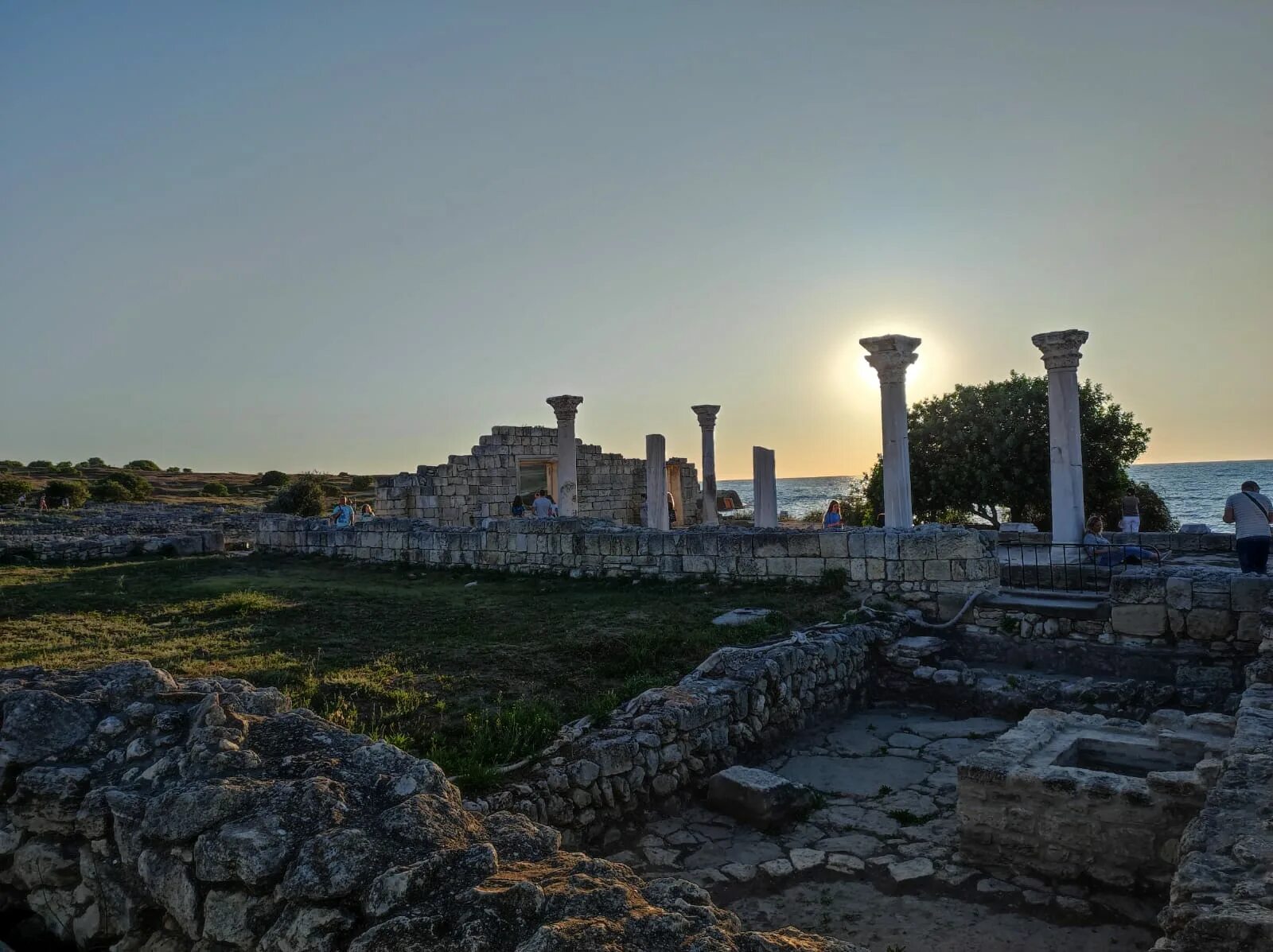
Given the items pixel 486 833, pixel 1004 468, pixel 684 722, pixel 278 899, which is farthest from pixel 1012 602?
pixel 1004 468

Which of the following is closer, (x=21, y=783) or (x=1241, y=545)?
(x=21, y=783)

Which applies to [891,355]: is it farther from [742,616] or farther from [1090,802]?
[1090,802]

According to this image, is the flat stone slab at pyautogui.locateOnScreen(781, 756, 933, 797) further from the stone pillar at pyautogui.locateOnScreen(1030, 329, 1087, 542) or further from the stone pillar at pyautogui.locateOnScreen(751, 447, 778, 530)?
the stone pillar at pyautogui.locateOnScreen(751, 447, 778, 530)

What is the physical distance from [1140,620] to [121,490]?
5094cm

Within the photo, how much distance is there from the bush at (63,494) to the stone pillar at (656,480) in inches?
1246

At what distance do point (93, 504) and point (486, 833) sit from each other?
1856 inches

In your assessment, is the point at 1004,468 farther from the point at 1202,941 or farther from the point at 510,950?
the point at 510,950

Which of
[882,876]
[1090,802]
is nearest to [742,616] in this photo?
[882,876]

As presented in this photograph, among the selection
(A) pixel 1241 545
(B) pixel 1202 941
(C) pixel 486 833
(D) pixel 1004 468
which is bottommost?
(B) pixel 1202 941

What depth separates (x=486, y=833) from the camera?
299 cm

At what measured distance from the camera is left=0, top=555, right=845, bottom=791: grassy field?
20.5 feet

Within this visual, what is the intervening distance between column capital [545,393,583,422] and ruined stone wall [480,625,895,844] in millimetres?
15568

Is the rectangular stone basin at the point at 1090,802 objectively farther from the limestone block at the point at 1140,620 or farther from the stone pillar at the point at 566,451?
the stone pillar at the point at 566,451

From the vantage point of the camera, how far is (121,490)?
4662 cm
